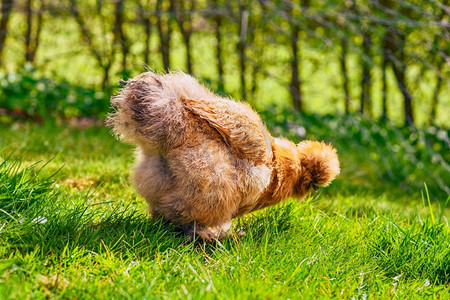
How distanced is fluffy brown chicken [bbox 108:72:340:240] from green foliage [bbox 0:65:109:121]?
357cm

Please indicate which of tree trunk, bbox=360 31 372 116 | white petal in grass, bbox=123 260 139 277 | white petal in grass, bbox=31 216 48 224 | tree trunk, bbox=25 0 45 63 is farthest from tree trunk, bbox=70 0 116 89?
white petal in grass, bbox=123 260 139 277

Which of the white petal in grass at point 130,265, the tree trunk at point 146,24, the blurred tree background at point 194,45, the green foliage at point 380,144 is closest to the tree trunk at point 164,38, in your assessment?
the blurred tree background at point 194,45

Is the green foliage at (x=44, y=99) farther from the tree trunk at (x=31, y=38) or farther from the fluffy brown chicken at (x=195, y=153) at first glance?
the fluffy brown chicken at (x=195, y=153)

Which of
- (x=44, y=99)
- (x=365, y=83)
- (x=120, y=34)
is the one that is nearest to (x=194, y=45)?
(x=120, y=34)

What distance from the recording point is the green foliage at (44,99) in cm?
595

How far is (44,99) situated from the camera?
6.07m

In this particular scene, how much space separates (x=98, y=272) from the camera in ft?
7.25

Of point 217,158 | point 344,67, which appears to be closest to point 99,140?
point 217,158

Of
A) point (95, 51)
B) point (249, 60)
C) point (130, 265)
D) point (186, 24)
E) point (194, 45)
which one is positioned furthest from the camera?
point (194, 45)

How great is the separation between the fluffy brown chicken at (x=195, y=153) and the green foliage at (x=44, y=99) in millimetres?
3566

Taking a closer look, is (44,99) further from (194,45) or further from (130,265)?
(130,265)

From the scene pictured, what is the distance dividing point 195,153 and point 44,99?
414 centimetres

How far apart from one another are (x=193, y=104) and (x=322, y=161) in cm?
83

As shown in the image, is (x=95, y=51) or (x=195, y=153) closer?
(x=195, y=153)
